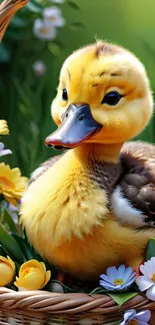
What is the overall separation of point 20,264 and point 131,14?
104cm

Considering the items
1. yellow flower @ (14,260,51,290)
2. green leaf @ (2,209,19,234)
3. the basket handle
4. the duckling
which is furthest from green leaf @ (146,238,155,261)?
the basket handle

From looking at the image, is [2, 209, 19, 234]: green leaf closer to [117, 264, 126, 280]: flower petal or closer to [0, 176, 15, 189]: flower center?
[0, 176, 15, 189]: flower center

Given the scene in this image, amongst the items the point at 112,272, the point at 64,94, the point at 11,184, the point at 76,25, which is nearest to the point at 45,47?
the point at 76,25

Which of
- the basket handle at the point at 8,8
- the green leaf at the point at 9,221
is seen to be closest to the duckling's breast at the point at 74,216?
the green leaf at the point at 9,221

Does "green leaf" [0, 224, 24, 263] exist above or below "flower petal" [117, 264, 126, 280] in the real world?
above

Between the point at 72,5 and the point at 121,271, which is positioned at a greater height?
the point at 72,5

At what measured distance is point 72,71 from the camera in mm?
799

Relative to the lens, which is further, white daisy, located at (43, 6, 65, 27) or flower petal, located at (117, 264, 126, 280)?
white daisy, located at (43, 6, 65, 27)

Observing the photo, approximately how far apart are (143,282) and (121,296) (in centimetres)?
3

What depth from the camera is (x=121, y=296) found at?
77 centimetres

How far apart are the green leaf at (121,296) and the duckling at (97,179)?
41 millimetres

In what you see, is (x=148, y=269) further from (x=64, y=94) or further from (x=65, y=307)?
(x=64, y=94)

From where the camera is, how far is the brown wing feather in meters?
0.78

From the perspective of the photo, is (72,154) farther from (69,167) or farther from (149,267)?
(149,267)
